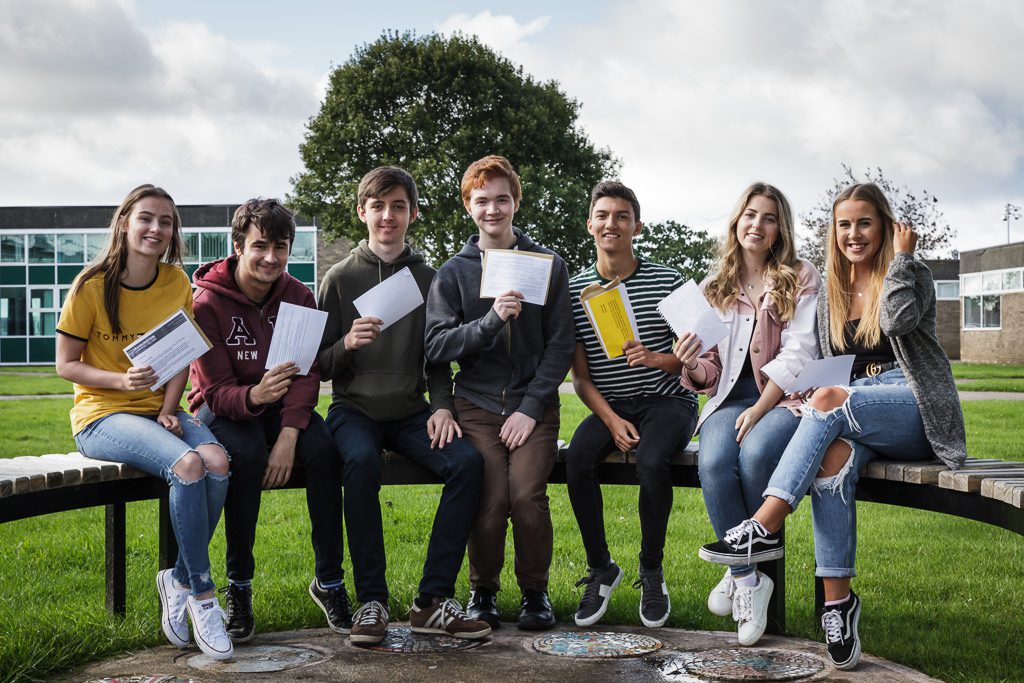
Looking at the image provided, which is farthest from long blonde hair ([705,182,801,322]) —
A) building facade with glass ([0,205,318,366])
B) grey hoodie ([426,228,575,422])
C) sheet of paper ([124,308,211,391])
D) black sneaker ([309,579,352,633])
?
building facade with glass ([0,205,318,366])

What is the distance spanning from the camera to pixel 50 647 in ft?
12.7

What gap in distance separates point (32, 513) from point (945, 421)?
11.0ft

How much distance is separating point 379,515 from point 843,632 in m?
1.80

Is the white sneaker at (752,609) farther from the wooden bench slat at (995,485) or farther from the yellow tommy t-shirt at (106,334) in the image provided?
the yellow tommy t-shirt at (106,334)

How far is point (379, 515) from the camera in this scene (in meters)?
4.10

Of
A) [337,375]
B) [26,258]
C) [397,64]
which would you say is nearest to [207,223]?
[26,258]

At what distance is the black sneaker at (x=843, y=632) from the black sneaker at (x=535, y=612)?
1.13 m

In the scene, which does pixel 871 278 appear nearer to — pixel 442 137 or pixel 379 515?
pixel 379 515

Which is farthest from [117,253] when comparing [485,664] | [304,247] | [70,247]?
[70,247]

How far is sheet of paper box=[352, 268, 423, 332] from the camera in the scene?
4.29m

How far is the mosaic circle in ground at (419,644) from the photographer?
156 inches

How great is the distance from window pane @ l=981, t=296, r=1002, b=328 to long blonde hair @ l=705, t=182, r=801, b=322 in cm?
3779

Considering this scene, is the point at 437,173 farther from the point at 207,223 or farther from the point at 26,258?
the point at 26,258

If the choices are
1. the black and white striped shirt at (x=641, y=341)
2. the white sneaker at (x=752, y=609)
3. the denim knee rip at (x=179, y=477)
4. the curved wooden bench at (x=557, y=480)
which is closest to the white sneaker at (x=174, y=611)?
the curved wooden bench at (x=557, y=480)
